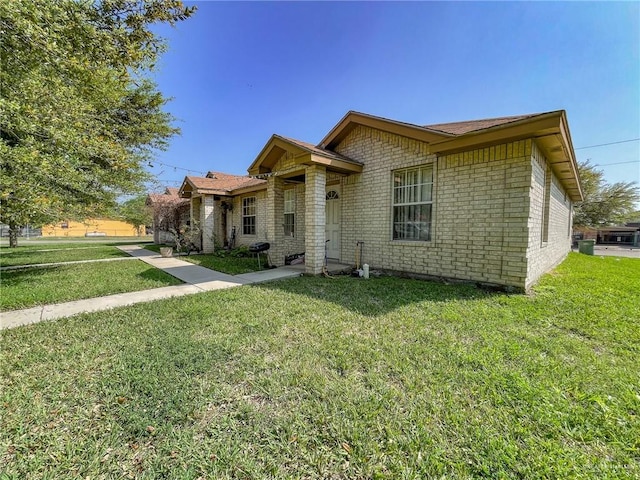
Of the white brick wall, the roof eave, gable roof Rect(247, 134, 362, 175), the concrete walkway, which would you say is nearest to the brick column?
the concrete walkway

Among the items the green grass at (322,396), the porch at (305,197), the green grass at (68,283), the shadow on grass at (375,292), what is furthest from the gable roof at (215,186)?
the green grass at (322,396)

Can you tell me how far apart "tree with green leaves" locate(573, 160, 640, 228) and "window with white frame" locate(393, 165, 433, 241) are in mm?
30403

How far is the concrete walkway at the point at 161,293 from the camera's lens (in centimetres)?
415

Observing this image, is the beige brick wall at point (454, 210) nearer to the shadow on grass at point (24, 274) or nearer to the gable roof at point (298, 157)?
the gable roof at point (298, 157)

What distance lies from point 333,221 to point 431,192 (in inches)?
135

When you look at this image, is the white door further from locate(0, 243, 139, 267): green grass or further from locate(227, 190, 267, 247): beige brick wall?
locate(0, 243, 139, 267): green grass

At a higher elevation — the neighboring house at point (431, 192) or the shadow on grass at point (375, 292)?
the neighboring house at point (431, 192)

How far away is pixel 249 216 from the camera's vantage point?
13.5m

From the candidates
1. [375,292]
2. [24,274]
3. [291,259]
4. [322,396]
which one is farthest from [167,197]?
[322,396]

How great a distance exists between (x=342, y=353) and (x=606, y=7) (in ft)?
36.3

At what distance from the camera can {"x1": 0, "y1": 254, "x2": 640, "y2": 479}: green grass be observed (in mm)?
1657

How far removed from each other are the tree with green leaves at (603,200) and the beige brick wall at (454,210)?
1199 inches

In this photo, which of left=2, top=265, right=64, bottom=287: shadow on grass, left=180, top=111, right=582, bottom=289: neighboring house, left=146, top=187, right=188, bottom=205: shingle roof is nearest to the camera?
left=180, top=111, right=582, bottom=289: neighboring house

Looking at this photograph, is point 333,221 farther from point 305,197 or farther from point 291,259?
Result: point 291,259
